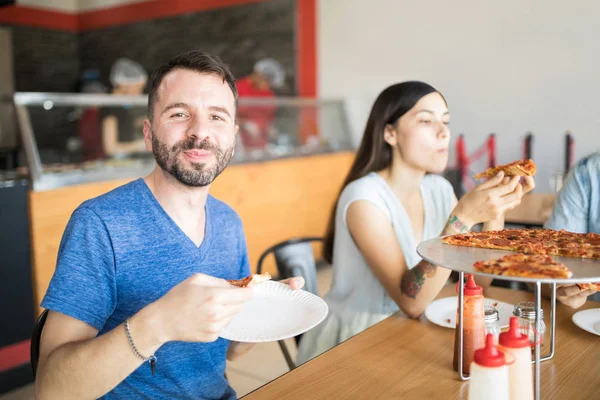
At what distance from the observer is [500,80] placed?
494cm

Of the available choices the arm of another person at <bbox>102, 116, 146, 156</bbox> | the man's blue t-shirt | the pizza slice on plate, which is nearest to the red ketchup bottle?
the pizza slice on plate

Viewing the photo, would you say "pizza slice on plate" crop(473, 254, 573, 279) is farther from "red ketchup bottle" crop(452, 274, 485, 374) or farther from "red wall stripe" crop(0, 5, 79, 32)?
"red wall stripe" crop(0, 5, 79, 32)

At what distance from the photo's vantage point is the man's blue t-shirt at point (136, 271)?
1186 millimetres

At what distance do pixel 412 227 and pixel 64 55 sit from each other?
771 centimetres

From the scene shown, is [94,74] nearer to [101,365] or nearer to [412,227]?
[412,227]

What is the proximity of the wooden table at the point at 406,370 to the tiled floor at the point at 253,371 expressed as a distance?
1.38 m

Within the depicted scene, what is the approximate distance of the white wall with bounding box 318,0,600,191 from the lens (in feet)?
14.9

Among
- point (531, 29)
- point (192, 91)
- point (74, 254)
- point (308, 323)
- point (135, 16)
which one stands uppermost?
A: point (135, 16)

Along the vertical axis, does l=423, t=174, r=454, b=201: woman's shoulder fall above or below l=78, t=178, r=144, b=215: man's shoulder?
below

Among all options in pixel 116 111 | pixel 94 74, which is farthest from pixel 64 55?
pixel 116 111

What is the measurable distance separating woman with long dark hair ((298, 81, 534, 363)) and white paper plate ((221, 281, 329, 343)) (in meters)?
0.55

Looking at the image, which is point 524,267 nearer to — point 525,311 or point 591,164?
point 525,311

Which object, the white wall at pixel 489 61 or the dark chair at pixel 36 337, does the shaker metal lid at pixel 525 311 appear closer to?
the dark chair at pixel 36 337

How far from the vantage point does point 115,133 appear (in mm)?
3943
